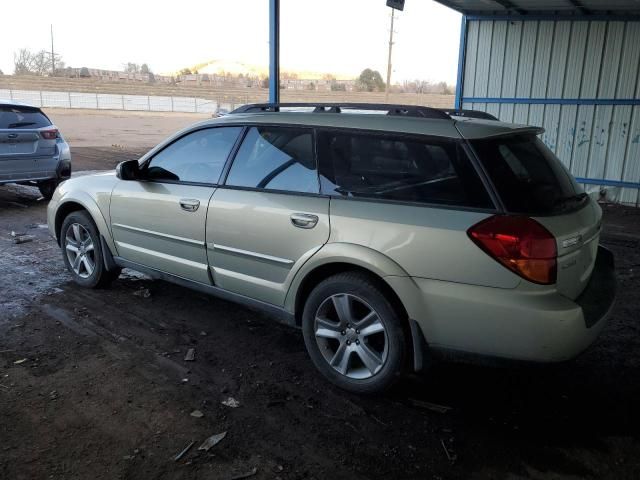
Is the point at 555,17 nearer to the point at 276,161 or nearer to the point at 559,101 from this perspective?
the point at 559,101

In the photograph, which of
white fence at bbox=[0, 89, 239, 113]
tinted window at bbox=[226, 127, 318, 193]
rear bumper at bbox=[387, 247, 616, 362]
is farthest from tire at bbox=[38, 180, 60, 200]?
white fence at bbox=[0, 89, 239, 113]

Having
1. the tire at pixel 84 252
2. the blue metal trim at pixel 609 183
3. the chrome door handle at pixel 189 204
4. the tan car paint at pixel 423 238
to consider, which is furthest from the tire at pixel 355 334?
the blue metal trim at pixel 609 183

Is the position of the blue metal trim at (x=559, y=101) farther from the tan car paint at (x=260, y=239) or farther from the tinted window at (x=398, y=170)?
the tan car paint at (x=260, y=239)

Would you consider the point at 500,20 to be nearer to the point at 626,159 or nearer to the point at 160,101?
the point at 626,159

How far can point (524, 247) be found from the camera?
2.83 metres

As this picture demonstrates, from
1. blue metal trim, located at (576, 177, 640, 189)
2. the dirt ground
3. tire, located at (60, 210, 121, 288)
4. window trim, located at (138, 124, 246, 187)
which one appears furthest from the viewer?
blue metal trim, located at (576, 177, 640, 189)

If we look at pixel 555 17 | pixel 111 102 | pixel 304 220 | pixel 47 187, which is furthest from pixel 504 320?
pixel 111 102

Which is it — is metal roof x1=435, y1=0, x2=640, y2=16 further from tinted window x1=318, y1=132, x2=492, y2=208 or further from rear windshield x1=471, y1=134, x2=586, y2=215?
tinted window x1=318, y1=132, x2=492, y2=208

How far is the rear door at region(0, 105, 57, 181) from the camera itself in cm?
835

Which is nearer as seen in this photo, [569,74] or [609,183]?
[609,183]

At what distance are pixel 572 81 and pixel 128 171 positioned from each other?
9723mm

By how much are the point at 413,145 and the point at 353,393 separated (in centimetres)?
156

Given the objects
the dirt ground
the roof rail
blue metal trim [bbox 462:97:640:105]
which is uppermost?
blue metal trim [bbox 462:97:640:105]

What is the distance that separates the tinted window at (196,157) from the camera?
4.18m
